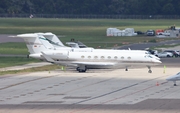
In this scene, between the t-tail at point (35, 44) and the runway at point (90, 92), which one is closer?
the runway at point (90, 92)

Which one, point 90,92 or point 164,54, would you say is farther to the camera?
point 164,54

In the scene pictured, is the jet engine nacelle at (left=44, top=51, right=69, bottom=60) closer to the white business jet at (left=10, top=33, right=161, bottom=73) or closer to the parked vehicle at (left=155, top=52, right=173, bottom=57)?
the white business jet at (left=10, top=33, right=161, bottom=73)

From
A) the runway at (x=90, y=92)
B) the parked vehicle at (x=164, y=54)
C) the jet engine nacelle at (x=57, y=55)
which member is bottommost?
the runway at (x=90, y=92)

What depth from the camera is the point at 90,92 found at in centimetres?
5650

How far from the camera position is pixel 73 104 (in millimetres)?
49094

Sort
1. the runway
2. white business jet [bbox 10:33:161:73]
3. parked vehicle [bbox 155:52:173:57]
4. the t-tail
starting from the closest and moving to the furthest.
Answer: the runway < white business jet [bbox 10:33:161:73] < the t-tail < parked vehicle [bbox 155:52:173:57]

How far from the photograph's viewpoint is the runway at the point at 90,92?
1860 inches

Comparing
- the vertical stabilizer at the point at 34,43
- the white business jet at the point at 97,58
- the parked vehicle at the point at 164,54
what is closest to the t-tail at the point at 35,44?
the vertical stabilizer at the point at 34,43

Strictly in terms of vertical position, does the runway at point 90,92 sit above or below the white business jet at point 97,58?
below

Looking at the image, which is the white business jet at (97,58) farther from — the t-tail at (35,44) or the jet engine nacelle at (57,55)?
the t-tail at (35,44)

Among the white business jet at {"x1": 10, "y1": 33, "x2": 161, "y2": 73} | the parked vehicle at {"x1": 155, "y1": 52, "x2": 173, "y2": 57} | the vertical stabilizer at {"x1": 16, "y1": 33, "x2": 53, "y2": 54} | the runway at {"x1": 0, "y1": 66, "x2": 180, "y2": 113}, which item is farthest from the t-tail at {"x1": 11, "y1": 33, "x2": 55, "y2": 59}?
the parked vehicle at {"x1": 155, "y1": 52, "x2": 173, "y2": 57}

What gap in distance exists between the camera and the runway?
4725 cm

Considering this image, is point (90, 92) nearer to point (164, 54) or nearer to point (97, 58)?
point (97, 58)

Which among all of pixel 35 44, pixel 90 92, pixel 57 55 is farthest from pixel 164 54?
pixel 90 92
